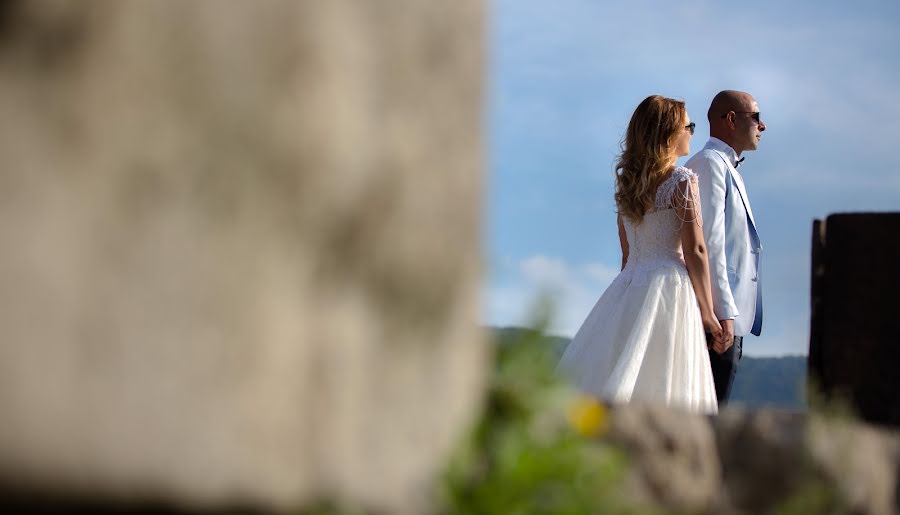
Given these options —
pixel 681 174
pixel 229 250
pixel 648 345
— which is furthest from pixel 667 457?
pixel 681 174

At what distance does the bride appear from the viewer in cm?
575

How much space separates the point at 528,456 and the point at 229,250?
2.31ft

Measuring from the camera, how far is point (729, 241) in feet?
21.0

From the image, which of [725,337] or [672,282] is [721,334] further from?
[672,282]

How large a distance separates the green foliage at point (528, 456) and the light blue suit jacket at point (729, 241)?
4.31 m

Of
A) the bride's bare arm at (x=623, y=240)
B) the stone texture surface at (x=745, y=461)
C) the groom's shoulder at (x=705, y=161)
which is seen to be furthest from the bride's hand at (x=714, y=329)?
the stone texture surface at (x=745, y=461)

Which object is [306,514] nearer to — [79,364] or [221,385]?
[221,385]

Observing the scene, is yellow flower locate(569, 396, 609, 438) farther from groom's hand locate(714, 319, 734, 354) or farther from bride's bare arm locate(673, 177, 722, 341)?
groom's hand locate(714, 319, 734, 354)

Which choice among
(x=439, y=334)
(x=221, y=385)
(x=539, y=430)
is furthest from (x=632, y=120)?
(x=221, y=385)

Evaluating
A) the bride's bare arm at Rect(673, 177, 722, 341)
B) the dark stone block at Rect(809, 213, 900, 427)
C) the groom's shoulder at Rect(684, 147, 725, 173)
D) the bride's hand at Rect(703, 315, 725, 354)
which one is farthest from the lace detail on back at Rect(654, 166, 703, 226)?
the dark stone block at Rect(809, 213, 900, 427)

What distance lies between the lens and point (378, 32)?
148cm

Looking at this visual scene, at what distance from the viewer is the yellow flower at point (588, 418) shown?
2.16 metres

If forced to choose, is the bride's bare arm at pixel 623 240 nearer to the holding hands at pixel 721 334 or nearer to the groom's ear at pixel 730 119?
the holding hands at pixel 721 334

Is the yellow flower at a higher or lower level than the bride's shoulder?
lower
